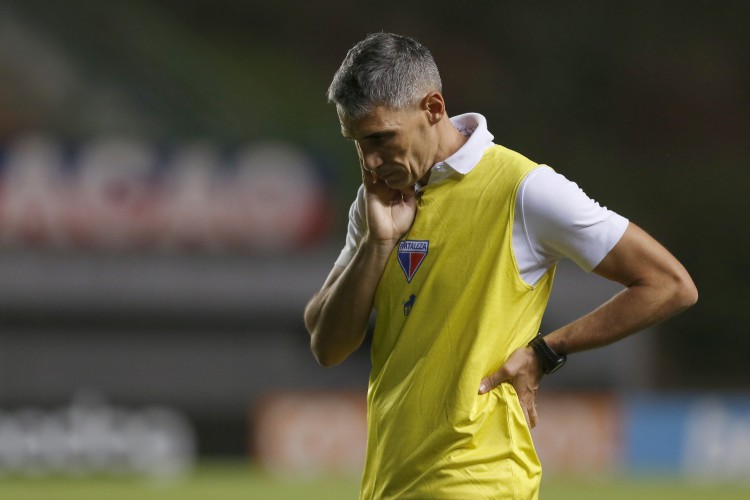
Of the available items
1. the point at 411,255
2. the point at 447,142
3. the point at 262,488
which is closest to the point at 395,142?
the point at 447,142

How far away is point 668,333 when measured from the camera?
2166 centimetres

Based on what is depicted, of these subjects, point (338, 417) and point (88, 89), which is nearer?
point (338, 417)

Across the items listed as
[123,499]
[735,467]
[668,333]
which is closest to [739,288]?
[668,333]

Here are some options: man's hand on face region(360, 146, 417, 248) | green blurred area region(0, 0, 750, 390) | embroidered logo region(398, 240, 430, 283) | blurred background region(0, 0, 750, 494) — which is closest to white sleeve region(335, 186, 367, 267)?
man's hand on face region(360, 146, 417, 248)

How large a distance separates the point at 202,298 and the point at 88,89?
602cm

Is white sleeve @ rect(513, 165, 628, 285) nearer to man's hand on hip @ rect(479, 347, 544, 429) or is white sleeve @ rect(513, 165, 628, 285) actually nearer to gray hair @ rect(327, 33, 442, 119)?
man's hand on hip @ rect(479, 347, 544, 429)

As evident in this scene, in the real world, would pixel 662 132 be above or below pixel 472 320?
above

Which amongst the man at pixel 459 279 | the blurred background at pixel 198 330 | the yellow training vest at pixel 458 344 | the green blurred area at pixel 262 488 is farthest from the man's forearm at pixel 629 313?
the blurred background at pixel 198 330

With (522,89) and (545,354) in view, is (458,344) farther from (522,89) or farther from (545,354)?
(522,89)

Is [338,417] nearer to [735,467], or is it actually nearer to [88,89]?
[735,467]

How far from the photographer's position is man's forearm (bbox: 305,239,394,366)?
3873mm

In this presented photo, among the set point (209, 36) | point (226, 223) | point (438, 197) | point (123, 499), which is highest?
point (209, 36)

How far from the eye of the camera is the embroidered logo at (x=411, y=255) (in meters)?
3.82

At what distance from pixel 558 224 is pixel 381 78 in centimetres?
59
